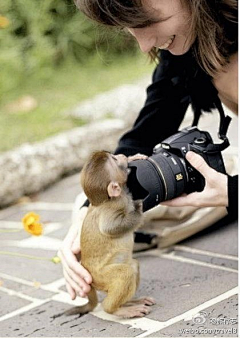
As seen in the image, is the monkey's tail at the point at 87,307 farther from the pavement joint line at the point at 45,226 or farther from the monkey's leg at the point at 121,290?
the pavement joint line at the point at 45,226

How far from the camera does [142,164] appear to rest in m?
2.97

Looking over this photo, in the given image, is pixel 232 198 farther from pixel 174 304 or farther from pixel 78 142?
pixel 78 142

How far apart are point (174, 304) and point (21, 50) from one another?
4109mm

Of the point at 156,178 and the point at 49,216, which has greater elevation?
the point at 156,178

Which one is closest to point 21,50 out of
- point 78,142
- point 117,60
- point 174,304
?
point 117,60

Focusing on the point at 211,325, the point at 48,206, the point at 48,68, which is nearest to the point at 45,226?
the point at 48,206

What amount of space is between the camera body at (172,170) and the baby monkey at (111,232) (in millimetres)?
69

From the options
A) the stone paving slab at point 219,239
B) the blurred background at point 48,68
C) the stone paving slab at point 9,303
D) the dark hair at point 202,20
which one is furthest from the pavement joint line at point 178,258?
the blurred background at point 48,68

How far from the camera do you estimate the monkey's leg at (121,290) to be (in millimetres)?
2914

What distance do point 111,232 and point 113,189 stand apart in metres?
0.16

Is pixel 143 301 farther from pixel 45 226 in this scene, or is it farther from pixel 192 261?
pixel 45 226

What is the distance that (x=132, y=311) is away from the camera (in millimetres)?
2959

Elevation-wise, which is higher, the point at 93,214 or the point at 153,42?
the point at 153,42

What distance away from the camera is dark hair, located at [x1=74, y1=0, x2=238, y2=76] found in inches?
109
